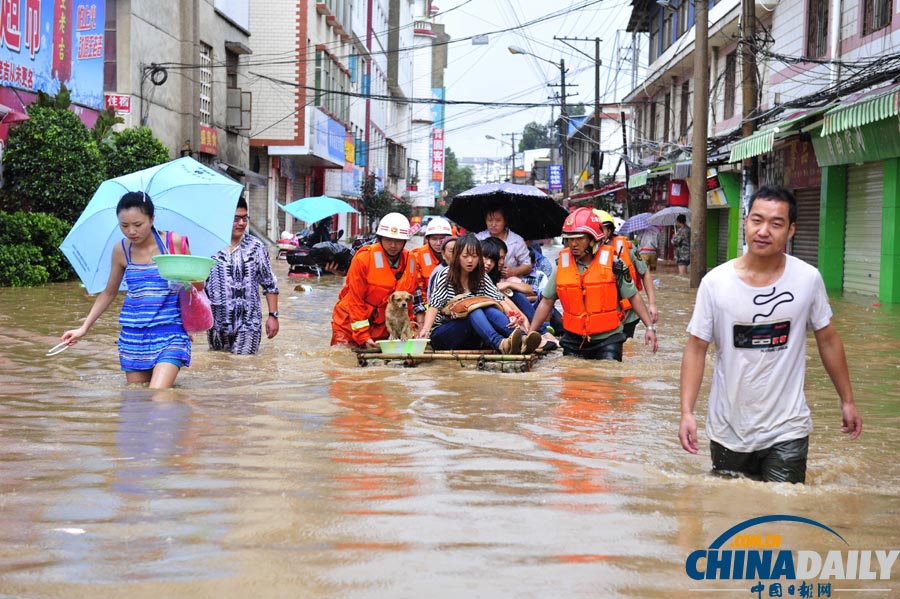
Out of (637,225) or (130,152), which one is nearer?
(130,152)

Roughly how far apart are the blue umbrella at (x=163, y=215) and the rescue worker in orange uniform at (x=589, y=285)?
2696 mm

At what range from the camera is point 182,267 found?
6516mm

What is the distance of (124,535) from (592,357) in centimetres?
592

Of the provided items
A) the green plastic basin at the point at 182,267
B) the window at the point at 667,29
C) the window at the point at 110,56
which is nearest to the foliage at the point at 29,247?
the window at the point at 110,56

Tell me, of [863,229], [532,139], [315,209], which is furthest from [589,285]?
[532,139]

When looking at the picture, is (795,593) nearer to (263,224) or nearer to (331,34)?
(263,224)

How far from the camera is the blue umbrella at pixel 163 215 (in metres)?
7.40

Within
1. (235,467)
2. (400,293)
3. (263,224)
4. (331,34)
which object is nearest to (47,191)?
(400,293)

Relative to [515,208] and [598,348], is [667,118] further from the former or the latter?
[598,348]

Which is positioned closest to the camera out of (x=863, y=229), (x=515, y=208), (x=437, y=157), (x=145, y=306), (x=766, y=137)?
(x=145, y=306)

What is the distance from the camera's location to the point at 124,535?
404 centimetres

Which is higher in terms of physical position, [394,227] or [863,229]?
[863,229]

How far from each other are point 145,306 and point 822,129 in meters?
13.6

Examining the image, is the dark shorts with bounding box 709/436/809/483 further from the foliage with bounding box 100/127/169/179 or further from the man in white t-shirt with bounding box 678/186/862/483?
the foliage with bounding box 100/127/169/179
